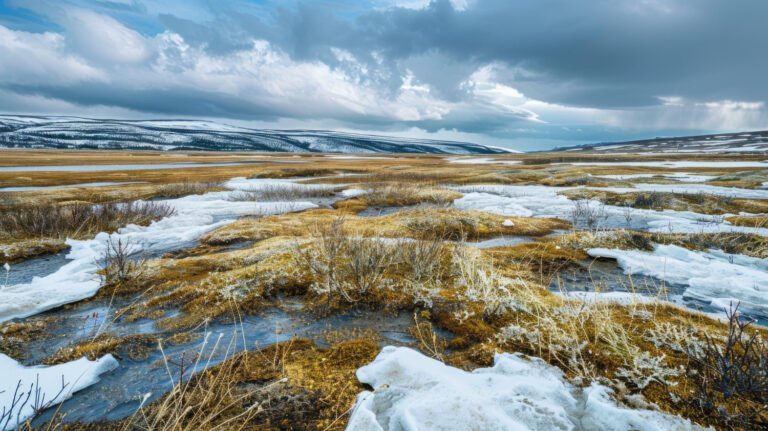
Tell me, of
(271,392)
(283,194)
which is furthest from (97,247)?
(283,194)

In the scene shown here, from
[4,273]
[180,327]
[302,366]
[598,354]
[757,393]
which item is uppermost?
[757,393]

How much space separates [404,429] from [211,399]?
1837 mm

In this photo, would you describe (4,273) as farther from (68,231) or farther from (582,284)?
(582,284)

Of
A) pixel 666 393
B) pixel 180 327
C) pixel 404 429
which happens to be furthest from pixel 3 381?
pixel 666 393

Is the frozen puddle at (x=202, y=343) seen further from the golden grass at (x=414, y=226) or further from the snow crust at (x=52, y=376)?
the golden grass at (x=414, y=226)

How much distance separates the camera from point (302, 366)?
4.23m

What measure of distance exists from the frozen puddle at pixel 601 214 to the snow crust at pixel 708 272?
300 cm

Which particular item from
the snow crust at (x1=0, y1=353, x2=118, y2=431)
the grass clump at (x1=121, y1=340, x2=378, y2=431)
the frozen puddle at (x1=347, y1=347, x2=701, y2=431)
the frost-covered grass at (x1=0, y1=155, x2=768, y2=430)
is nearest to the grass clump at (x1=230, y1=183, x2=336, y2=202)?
the frost-covered grass at (x1=0, y1=155, x2=768, y2=430)

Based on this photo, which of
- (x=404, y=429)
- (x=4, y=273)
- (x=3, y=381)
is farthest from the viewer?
(x=4, y=273)

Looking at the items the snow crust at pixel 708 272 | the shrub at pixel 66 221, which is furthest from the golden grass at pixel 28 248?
the snow crust at pixel 708 272

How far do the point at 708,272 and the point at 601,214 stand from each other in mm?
9095

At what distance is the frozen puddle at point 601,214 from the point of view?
13523mm

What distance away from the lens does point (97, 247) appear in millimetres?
11156

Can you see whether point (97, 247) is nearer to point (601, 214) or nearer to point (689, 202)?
point (601, 214)
